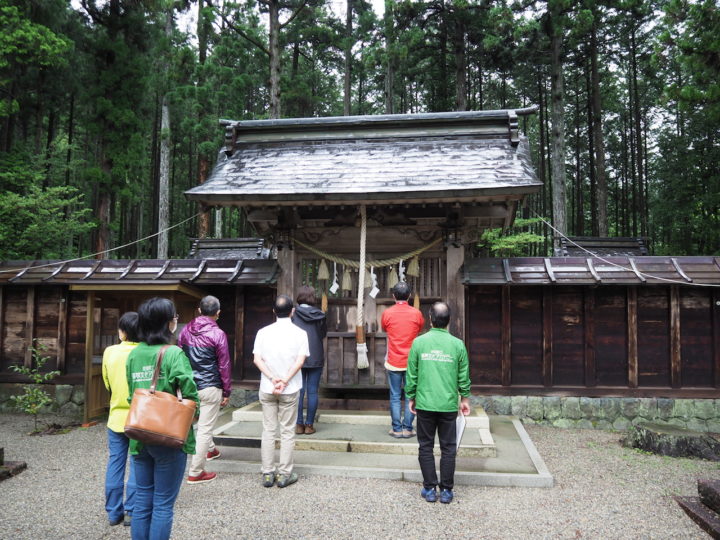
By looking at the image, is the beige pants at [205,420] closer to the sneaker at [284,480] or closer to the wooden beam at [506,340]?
the sneaker at [284,480]

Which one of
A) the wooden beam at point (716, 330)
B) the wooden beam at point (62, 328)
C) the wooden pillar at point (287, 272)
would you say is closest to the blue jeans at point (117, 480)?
the wooden pillar at point (287, 272)

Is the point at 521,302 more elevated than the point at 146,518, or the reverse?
the point at 521,302

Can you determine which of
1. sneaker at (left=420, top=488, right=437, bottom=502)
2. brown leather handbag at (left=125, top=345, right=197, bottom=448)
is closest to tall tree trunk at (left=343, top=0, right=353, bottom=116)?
sneaker at (left=420, top=488, right=437, bottom=502)

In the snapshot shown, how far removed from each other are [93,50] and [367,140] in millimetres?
13003

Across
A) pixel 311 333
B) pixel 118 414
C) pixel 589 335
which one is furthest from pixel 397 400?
pixel 589 335

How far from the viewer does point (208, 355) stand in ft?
15.4

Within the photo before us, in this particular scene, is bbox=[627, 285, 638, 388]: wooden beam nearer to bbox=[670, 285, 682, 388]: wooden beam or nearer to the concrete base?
bbox=[670, 285, 682, 388]: wooden beam

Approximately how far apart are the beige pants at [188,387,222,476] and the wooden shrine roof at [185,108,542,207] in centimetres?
304

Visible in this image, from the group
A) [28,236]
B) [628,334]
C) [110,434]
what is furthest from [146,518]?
[28,236]

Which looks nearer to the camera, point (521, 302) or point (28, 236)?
point (521, 302)

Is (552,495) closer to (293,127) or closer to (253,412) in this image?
(253,412)

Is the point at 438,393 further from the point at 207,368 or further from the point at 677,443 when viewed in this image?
the point at 677,443

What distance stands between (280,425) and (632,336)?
6186mm

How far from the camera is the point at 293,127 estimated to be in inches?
332
